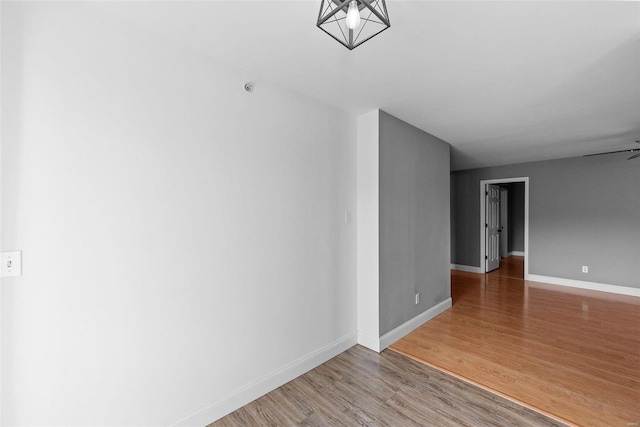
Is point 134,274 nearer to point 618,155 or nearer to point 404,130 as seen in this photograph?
point 404,130

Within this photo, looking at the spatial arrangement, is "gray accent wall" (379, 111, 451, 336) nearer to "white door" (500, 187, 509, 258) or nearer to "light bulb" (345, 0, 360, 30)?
"light bulb" (345, 0, 360, 30)

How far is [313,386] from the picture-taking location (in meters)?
2.25

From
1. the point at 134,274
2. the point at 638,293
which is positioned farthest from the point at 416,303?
the point at 638,293

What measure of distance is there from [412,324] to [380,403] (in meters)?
1.37

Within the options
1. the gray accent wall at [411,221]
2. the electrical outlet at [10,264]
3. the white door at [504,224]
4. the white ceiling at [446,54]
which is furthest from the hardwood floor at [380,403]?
the white door at [504,224]

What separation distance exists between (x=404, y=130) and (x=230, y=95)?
201 centimetres

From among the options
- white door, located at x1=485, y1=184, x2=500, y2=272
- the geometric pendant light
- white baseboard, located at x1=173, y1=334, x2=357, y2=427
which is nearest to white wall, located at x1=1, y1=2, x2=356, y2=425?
white baseboard, located at x1=173, y1=334, x2=357, y2=427

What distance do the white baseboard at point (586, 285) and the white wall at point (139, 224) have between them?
5413mm

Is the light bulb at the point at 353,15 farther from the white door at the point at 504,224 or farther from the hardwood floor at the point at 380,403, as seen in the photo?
the white door at the point at 504,224

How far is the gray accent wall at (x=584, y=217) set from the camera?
463cm

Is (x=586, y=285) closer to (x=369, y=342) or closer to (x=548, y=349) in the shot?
(x=548, y=349)

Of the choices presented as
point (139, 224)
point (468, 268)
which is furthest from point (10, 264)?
point (468, 268)

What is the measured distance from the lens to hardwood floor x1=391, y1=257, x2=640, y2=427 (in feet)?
6.73

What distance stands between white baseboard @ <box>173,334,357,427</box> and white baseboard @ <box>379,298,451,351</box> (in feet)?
1.27
